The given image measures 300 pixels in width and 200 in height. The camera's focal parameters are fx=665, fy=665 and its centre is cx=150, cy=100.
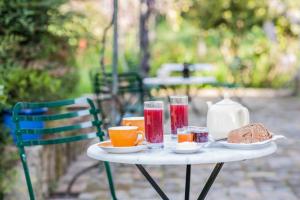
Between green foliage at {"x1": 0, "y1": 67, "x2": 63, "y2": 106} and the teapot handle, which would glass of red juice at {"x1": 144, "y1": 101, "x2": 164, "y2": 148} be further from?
green foliage at {"x1": 0, "y1": 67, "x2": 63, "y2": 106}

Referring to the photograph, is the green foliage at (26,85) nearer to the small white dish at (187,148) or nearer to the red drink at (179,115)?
the red drink at (179,115)

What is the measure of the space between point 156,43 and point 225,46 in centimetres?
184

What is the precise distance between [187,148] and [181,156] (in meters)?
0.06

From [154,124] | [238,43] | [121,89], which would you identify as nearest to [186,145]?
[154,124]

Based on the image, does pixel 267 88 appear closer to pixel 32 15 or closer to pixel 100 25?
pixel 100 25

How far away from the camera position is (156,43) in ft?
48.0

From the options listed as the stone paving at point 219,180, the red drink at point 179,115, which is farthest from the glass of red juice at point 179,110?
the stone paving at point 219,180

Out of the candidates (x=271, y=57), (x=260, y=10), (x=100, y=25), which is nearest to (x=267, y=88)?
(x=271, y=57)

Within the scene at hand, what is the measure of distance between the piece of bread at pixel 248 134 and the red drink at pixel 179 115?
0.78ft

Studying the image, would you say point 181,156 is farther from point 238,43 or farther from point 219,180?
point 238,43

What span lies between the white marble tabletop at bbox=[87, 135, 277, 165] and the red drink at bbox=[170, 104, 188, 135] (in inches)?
8.8

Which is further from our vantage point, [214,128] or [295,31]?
[295,31]

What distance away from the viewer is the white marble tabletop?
2199 millimetres

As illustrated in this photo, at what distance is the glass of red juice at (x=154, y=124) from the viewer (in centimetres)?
246
